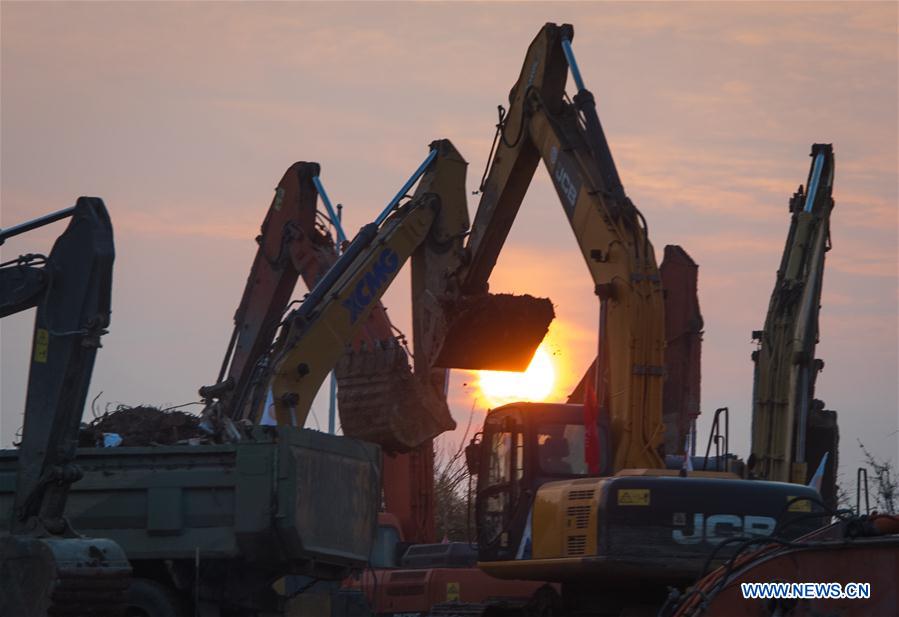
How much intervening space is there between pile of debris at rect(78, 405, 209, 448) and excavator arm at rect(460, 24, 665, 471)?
15.0ft

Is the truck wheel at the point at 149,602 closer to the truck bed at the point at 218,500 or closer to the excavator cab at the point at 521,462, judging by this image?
the truck bed at the point at 218,500

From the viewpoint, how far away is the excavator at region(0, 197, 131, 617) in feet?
45.8

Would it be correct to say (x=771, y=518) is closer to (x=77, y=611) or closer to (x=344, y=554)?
(x=344, y=554)

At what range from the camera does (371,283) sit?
2445cm

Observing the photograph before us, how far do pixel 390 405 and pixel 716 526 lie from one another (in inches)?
373

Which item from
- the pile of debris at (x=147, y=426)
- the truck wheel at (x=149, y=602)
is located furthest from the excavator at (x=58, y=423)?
the pile of debris at (x=147, y=426)

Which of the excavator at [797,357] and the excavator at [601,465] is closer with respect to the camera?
the excavator at [601,465]

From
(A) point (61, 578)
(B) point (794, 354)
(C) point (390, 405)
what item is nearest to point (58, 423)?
(A) point (61, 578)

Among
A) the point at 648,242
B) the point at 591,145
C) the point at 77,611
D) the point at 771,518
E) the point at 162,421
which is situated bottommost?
the point at 77,611

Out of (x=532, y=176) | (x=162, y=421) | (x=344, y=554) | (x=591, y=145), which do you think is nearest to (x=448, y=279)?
(x=532, y=176)

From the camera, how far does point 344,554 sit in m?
17.3

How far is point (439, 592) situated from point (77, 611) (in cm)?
775

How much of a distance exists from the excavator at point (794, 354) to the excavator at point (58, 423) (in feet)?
32.5

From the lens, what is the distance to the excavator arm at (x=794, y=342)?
21.8m
